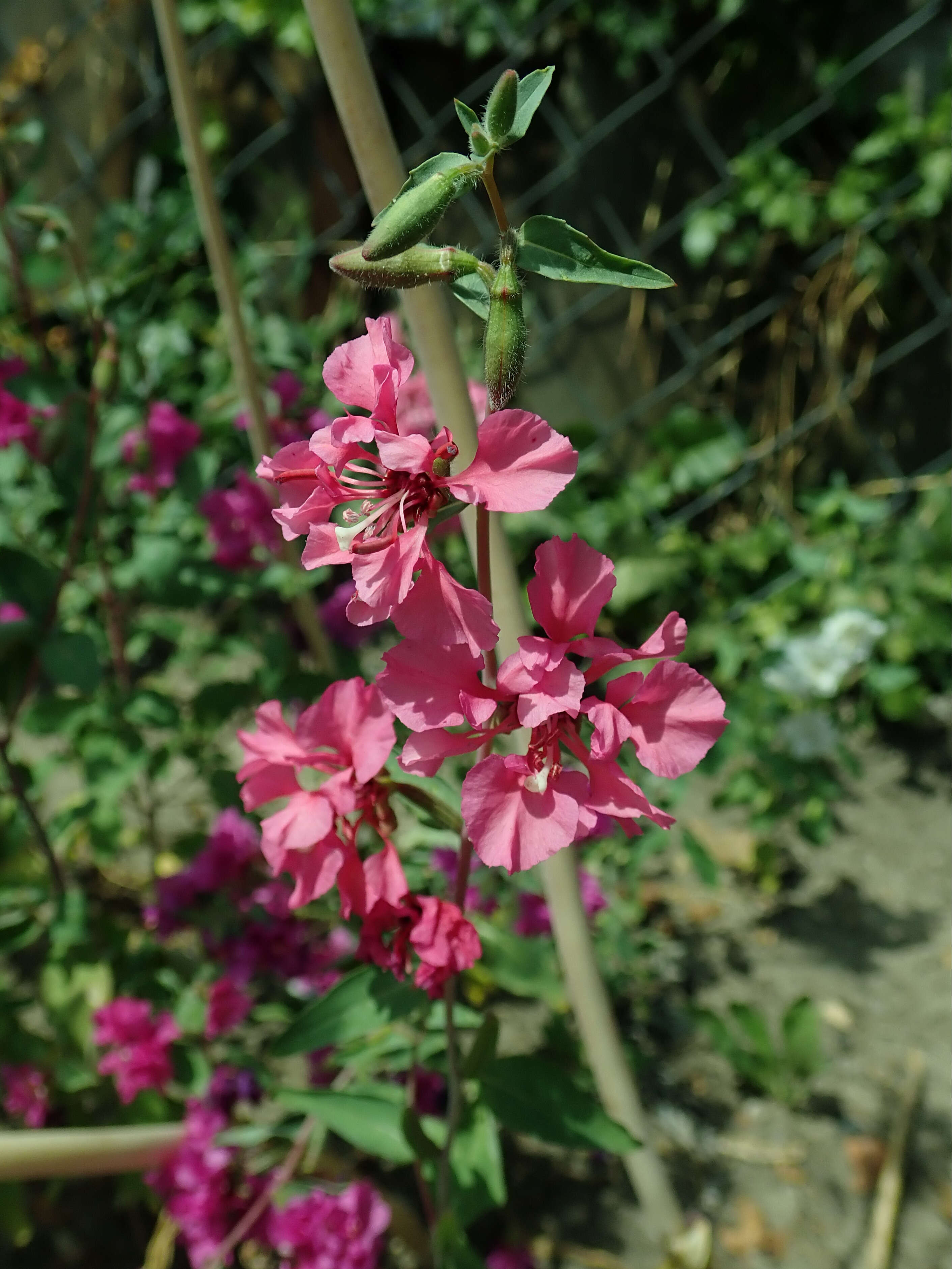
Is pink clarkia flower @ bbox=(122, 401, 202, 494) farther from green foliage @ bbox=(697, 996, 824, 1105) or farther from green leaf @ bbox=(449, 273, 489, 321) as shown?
green foliage @ bbox=(697, 996, 824, 1105)

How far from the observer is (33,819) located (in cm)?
118

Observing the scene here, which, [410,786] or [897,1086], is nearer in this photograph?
[410,786]

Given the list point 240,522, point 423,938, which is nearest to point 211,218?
point 240,522

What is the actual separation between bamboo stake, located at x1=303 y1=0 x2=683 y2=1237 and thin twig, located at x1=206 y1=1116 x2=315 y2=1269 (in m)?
0.32

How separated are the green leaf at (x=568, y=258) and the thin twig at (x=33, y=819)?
2.72 ft

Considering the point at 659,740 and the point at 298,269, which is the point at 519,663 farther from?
the point at 298,269

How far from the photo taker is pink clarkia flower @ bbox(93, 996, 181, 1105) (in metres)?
1.15

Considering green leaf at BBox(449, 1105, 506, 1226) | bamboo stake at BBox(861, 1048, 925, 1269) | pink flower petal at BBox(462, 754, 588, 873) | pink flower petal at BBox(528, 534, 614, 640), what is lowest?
bamboo stake at BBox(861, 1048, 925, 1269)

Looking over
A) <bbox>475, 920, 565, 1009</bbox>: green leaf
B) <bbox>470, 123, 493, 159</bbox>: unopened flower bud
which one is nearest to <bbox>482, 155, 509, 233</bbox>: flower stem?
<bbox>470, 123, 493, 159</bbox>: unopened flower bud

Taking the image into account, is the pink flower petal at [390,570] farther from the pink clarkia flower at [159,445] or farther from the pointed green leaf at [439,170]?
the pink clarkia flower at [159,445]

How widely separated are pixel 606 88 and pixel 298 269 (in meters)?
0.76

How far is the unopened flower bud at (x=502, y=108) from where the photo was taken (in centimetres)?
53

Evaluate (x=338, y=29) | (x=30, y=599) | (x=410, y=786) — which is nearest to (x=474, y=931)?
(x=410, y=786)

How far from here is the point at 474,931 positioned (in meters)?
0.67
